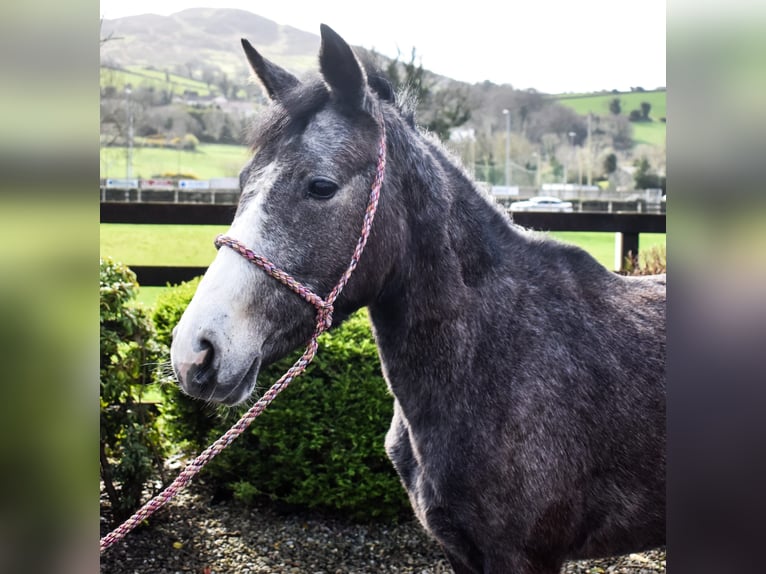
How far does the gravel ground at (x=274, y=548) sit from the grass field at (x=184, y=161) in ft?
66.6

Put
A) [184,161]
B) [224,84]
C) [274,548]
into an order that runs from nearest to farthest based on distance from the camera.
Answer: [274,548] < [184,161] < [224,84]

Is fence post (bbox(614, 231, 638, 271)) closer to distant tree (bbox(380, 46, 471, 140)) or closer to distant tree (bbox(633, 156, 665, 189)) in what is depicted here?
distant tree (bbox(380, 46, 471, 140))

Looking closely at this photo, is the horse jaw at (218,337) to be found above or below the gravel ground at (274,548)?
above

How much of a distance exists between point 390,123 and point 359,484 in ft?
7.54

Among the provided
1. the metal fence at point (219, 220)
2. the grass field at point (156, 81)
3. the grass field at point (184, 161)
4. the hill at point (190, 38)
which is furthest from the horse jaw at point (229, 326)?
the grass field at point (156, 81)

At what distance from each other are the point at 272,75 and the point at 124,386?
2.19m

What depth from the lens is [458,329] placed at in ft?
6.18

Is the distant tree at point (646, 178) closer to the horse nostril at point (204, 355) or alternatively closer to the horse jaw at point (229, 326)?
the horse jaw at point (229, 326)

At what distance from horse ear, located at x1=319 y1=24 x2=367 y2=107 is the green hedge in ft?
6.36

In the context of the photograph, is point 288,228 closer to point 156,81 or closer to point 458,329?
point 458,329

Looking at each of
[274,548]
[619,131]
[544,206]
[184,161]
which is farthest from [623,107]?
[274,548]

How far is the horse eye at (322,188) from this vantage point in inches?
A: 65.6
